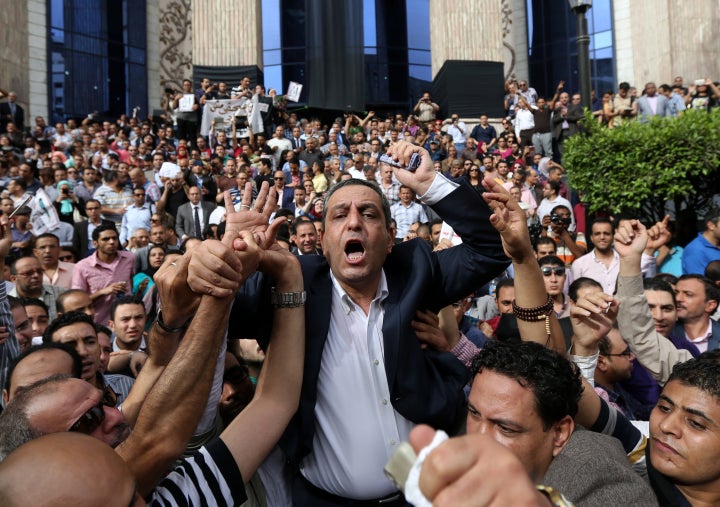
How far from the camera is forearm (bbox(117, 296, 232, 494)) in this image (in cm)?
186

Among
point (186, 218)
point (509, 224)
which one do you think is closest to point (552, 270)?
point (509, 224)

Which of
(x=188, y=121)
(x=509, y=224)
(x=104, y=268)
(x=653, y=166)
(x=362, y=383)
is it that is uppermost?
(x=188, y=121)

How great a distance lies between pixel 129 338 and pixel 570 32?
27.9 meters

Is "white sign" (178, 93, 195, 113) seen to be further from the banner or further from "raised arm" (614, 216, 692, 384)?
"raised arm" (614, 216, 692, 384)

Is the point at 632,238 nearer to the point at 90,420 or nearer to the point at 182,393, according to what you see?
the point at 182,393

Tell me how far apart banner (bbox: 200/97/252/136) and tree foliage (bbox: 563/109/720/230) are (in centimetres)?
845

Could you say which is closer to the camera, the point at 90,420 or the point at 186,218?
the point at 90,420

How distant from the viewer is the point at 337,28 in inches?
1081

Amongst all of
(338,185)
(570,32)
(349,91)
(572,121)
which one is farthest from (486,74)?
(338,185)

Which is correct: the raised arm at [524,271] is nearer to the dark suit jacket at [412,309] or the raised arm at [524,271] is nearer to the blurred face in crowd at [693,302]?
the dark suit jacket at [412,309]

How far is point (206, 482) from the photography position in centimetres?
191

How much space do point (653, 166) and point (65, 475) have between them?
8.92m

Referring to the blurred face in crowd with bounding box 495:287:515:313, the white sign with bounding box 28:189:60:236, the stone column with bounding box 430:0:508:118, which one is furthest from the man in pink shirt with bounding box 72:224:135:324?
the stone column with bounding box 430:0:508:118

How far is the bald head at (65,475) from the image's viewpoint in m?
1.31
